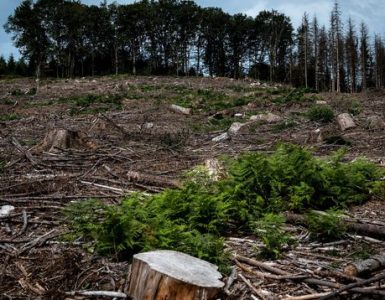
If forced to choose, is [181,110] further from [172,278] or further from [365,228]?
[172,278]

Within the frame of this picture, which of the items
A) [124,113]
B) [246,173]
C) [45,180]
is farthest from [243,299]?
[124,113]

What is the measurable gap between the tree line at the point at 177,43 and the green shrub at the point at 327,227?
4821 cm

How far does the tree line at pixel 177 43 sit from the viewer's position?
55531 mm

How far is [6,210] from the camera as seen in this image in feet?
20.3

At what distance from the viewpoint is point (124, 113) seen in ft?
61.1

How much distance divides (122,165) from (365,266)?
6505 mm

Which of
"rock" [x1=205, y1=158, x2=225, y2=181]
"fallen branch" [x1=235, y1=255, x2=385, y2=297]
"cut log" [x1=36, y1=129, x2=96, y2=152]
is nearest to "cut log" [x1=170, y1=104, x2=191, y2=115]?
"cut log" [x1=36, y1=129, x2=96, y2=152]

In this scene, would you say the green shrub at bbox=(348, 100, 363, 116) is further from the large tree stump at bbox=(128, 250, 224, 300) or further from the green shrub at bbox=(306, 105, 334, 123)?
the large tree stump at bbox=(128, 250, 224, 300)

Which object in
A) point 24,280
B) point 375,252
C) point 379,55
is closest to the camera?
point 24,280

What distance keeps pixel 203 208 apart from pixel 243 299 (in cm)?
177

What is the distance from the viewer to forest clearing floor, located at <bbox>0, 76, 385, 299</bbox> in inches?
160

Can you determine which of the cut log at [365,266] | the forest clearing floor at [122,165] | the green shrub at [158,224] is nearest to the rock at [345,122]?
the forest clearing floor at [122,165]

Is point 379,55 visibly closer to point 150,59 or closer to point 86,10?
point 150,59

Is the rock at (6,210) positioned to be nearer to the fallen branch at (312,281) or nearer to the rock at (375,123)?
the fallen branch at (312,281)
